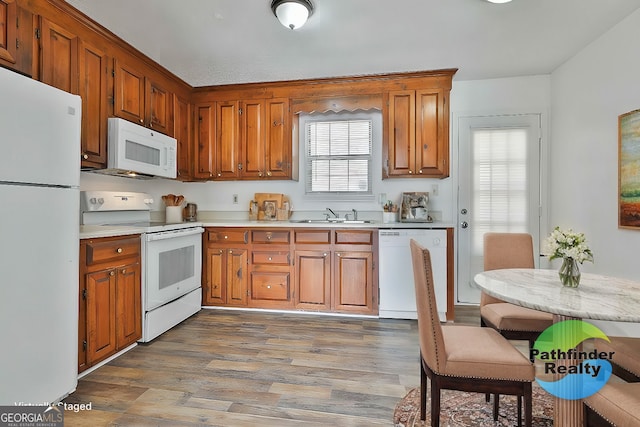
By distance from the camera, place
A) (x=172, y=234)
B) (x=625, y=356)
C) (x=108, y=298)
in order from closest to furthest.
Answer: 1. (x=625, y=356)
2. (x=108, y=298)
3. (x=172, y=234)

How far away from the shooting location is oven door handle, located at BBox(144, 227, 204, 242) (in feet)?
8.86

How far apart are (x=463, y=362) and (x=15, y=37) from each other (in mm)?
3006

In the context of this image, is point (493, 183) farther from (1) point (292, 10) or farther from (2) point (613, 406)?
(2) point (613, 406)

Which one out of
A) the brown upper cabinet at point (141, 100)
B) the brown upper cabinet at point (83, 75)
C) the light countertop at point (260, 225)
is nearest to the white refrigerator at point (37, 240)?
the light countertop at point (260, 225)

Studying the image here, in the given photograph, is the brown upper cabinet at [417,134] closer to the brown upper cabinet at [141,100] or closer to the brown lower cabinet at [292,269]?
the brown lower cabinet at [292,269]

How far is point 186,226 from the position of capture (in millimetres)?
3236

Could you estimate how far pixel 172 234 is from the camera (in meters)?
2.98

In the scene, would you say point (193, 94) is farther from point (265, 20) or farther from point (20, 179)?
point (20, 179)

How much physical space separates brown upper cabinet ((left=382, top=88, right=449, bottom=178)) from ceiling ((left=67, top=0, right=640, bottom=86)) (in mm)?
317

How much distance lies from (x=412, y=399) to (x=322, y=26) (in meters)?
2.68

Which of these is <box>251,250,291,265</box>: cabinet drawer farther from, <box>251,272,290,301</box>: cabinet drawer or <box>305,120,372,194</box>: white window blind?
<box>305,120,372,194</box>: white window blind

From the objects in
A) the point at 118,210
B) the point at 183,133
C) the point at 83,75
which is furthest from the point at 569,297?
the point at 183,133

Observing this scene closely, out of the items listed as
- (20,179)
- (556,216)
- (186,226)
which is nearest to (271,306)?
(186,226)

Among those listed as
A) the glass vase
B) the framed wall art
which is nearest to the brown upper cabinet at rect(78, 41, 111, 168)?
the glass vase
